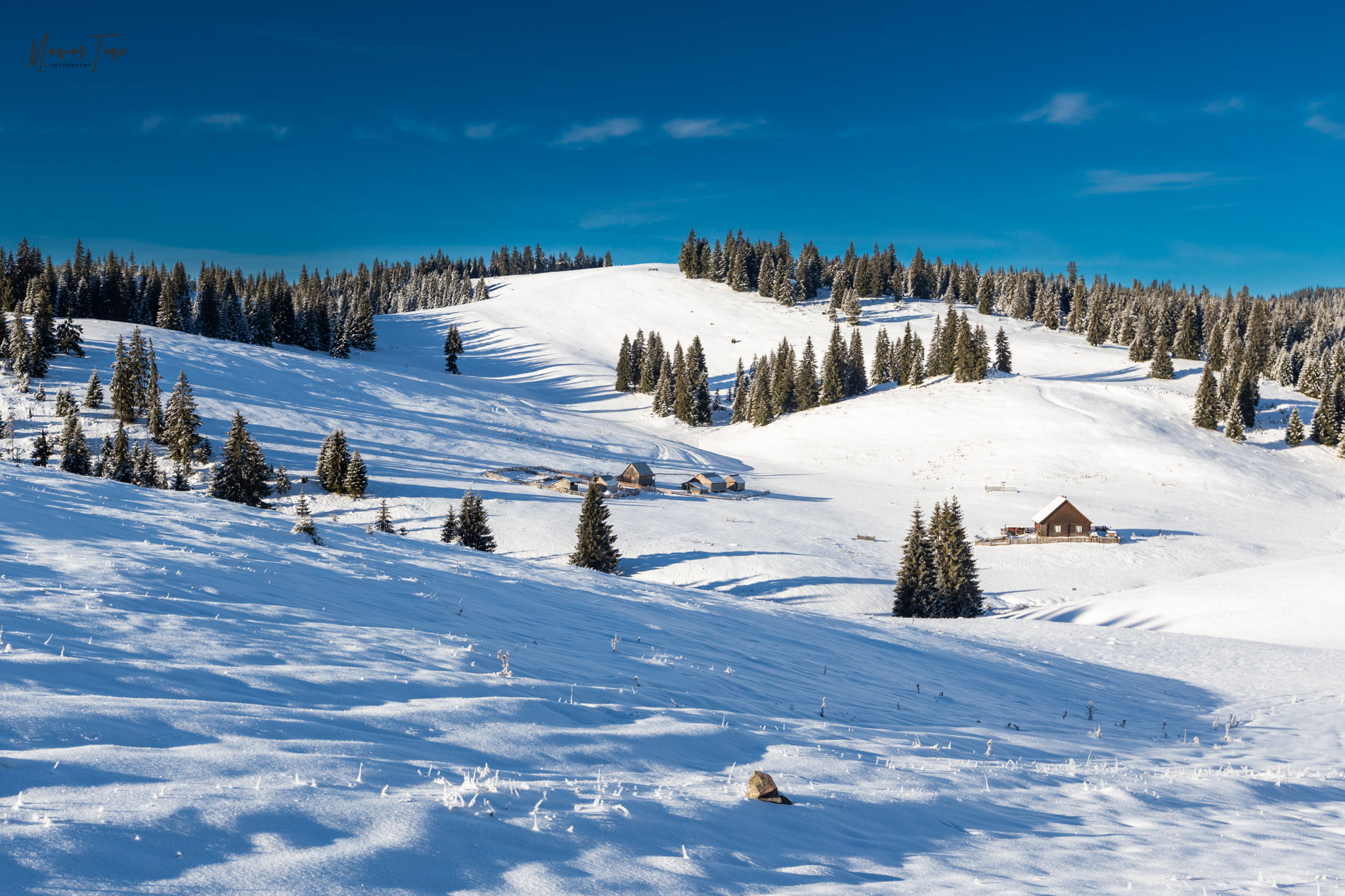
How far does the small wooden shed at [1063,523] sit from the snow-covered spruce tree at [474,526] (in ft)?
123

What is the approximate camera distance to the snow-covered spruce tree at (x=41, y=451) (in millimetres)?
46625

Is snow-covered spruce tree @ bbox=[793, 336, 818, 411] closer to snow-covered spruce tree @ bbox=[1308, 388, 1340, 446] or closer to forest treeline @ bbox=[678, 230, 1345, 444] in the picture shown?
Answer: forest treeline @ bbox=[678, 230, 1345, 444]

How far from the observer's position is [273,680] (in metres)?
7.49

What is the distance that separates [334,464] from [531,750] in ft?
169

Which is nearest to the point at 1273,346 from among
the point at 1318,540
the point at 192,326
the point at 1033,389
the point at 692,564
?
the point at 1033,389

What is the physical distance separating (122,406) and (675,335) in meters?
95.8

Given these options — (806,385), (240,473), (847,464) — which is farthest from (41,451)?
(806,385)

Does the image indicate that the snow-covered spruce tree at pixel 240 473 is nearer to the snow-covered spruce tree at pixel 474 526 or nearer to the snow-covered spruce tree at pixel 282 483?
the snow-covered spruce tree at pixel 282 483

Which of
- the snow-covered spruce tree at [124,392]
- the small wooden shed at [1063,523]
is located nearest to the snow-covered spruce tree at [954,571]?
the small wooden shed at [1063,523]

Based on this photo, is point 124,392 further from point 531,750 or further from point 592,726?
point 531,750

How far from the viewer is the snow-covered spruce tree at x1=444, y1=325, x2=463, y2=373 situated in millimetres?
121250

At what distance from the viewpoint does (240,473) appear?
161 ft

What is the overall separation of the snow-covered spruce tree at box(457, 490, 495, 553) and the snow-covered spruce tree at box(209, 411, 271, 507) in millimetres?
15730

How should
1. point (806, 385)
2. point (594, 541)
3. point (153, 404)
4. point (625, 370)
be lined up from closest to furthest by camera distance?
point (594, 541) → point (153, 404) → point (806, 385) → point (625, 370)
